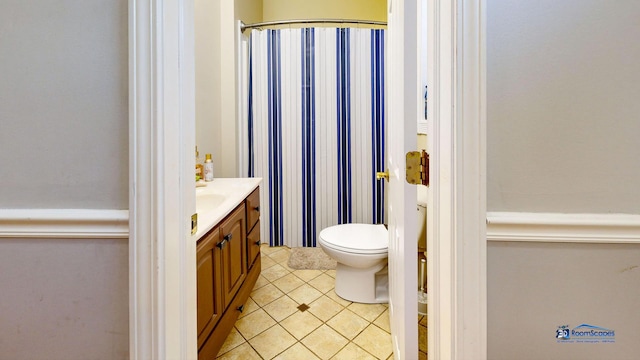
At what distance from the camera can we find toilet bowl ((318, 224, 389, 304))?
1.90 meters

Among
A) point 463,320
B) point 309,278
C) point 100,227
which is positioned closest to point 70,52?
point 100,227

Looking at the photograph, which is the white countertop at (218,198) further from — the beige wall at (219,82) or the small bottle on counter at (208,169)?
the beige wall at (219,82)

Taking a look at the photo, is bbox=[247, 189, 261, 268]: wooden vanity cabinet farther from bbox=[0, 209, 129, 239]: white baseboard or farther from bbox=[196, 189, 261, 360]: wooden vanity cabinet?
bbox=[0, 209, 129, 239]: white baseboard

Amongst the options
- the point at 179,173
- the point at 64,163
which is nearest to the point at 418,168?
the point at 179,173

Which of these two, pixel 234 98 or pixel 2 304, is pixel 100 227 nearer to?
pixel 2 304

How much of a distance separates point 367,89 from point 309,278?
171 centimetres

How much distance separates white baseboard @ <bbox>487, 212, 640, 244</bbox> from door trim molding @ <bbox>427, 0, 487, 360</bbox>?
4cm

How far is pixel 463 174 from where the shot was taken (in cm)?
63

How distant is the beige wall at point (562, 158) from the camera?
0.62m

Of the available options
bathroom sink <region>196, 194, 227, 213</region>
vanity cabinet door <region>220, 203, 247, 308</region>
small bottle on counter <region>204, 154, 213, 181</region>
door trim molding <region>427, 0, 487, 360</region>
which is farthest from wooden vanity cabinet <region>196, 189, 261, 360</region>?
door trim molding <region>427, 0, 487, 360</region>

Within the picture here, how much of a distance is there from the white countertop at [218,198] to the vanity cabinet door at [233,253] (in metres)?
0.06

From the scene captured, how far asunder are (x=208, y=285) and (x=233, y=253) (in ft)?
1.06

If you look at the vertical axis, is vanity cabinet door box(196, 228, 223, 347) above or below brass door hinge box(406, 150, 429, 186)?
below

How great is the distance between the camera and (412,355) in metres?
1.09
